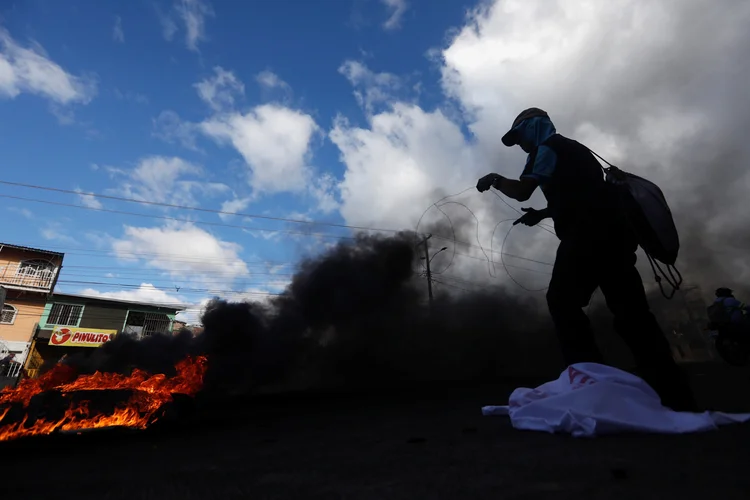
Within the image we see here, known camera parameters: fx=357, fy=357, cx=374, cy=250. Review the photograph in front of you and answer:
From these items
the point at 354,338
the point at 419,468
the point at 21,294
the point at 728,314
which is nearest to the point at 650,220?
the point at 419,468

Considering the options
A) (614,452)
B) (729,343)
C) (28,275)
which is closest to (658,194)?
(614,452)

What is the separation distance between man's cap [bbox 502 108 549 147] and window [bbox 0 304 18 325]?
97.9 ft

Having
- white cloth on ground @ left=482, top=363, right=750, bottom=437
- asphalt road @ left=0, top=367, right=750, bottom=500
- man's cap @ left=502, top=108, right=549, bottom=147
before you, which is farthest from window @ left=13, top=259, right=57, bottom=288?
white cloth on ground @ left=482, top=363, right=750, bottom=437

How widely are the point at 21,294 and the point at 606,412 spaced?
31.9m

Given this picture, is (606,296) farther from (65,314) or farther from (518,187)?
(65,314)

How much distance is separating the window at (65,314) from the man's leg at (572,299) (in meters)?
29.2

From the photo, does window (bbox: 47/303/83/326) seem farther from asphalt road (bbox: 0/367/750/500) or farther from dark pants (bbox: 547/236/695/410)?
dark pants (bbox: 547/236/695/410)

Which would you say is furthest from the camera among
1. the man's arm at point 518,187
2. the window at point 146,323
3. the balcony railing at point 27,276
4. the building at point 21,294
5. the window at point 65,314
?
the window at point 146,323

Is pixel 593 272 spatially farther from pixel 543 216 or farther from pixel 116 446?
pixel 116 446

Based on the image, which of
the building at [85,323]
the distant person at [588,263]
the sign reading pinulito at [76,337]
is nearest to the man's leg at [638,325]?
the distant person at [588,263]

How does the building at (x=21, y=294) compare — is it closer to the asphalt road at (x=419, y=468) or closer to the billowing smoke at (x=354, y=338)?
the billowing smoke at (x=354, y=338)

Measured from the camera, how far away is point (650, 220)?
91.0 inches

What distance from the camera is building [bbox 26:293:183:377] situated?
21.5 meters

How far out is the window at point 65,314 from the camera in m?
22.6
